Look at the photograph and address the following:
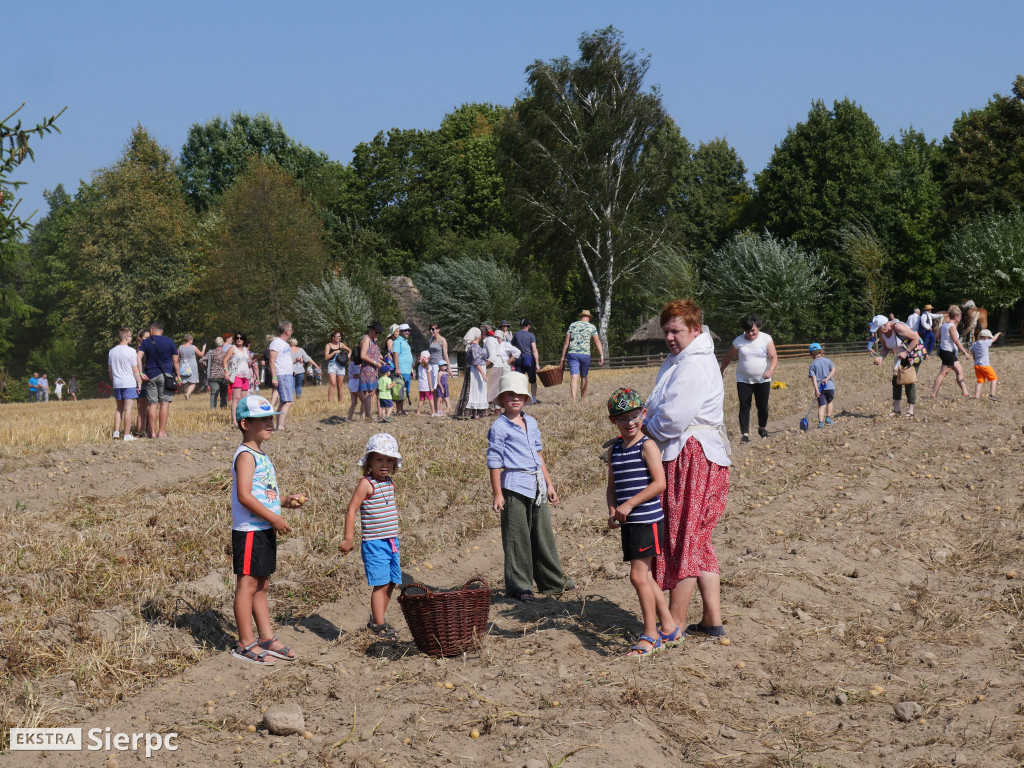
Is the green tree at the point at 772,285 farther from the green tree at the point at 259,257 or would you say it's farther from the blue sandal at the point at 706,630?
the blue sandal at the point at 706,630

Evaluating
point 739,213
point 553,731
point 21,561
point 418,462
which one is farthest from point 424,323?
point 553,731

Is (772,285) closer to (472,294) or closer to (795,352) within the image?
(795,352)

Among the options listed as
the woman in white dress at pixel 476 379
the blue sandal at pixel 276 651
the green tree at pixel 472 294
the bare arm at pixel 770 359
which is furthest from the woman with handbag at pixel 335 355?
the green tree at pixel 472 294

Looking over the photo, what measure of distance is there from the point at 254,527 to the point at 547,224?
129 ft

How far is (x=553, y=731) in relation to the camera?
4.91 m

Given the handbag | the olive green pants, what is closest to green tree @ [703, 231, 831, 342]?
the handbag

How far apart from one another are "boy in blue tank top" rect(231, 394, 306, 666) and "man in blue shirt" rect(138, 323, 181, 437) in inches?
380

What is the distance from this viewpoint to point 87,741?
16.9 ft

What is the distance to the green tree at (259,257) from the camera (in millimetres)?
49156

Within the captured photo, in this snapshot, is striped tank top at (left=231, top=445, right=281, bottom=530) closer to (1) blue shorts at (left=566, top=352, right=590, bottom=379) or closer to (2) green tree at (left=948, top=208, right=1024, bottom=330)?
(1) blue shorts at (left=566, top=352, right=590, bottom=379)

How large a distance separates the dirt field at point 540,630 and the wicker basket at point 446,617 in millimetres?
150

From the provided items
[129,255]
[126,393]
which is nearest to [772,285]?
[129,255]

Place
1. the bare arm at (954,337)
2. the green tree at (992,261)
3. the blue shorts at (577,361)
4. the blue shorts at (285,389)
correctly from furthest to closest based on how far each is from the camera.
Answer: the green tree at (992,261)
the blue shorts at (577,361)
the bare arm at (954,337)
the blue shorts at (285,389)

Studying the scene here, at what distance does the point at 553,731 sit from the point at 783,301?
51430 millimetres
